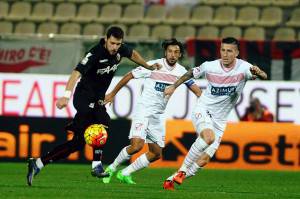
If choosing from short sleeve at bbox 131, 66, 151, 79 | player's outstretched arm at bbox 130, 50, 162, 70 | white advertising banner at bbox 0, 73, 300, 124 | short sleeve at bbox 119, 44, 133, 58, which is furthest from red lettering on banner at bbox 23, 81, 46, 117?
short sleeve at bbox 119, 44, 133, 58

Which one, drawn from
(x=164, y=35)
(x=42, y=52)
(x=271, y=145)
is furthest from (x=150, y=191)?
(x=164, y=35)

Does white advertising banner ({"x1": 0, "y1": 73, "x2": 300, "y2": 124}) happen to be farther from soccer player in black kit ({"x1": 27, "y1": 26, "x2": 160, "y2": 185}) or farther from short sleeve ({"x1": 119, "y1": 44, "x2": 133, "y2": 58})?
soccer player in black kit ({"x1": 27, "y1": 26, "x2": 160, "y2": 185})

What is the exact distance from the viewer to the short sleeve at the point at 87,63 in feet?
42.9

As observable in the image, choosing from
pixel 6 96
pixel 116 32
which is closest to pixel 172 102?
pixel 6 96

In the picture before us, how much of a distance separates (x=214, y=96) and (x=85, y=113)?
5.58 feet

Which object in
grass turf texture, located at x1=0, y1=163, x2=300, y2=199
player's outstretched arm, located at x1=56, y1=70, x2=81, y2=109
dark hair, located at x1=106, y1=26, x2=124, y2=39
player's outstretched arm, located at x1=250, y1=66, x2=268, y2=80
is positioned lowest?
grass turf texture, located at x1=0, y1=163, x2=300, y2=199

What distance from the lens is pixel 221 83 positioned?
44.2 ft

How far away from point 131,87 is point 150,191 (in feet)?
29.4

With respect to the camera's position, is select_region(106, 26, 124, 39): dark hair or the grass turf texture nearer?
the grass turf texture

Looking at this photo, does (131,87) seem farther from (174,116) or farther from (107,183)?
(107,183)

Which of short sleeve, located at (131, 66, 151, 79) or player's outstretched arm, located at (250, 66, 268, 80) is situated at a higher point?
player's outstretched arm, located at (250, 66, 268, 80)

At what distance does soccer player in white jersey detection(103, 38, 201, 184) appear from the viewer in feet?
48.3

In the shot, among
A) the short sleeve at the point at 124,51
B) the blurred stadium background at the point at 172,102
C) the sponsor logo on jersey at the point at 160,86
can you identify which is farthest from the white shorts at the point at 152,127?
the blurred stadium background at the point at 172,102

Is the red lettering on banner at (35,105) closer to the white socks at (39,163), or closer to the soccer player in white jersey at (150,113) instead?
the soccer player in white jersey at (150,113)
